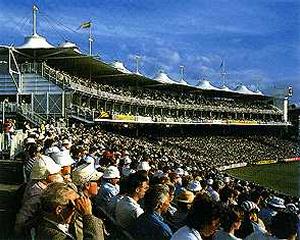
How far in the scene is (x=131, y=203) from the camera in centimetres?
583

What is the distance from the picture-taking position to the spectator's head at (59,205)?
13.0 ft

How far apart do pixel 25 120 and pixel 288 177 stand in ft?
78.8

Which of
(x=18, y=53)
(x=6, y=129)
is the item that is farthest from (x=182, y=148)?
(x=6, y=129)

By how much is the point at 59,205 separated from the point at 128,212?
190 cm

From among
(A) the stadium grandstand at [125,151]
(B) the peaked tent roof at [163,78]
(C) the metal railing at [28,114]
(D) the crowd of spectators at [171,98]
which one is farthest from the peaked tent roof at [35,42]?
(B) the peaked tent roof at [163,78]

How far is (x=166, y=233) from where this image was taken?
5180 mm

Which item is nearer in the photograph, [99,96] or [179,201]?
[179,201]

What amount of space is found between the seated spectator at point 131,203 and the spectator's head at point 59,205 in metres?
1.70

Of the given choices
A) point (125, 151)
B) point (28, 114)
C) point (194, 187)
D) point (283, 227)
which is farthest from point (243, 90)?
point (283, 227)

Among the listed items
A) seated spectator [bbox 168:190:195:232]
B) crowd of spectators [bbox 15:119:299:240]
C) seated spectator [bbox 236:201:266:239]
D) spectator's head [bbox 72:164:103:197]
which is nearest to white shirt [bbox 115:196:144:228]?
crowd of spectators [bbox 15:119:299:240]

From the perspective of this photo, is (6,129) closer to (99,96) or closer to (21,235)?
(21,235)

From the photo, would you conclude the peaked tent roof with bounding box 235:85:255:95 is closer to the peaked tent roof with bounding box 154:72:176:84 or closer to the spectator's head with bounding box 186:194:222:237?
the peaked tent roof with bounding box 154:72:176:84

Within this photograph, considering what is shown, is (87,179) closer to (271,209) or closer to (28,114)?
(271,209)

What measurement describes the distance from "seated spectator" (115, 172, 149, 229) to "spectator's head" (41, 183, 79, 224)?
1697 millimetres
